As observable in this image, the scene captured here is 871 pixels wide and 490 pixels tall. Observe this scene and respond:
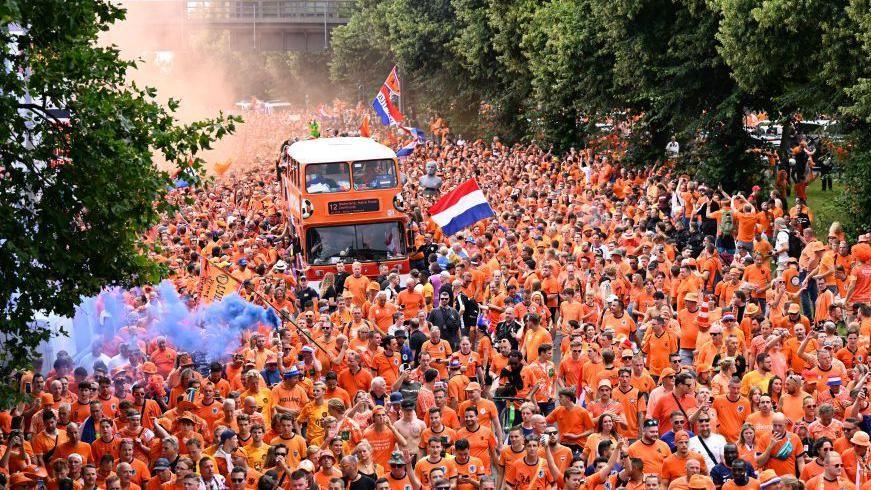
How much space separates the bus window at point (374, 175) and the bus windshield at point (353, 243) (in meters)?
0.72

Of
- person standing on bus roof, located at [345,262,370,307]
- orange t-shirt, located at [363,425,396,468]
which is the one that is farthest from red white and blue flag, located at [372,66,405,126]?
orange t-shirt, located at [363,425,396,468]

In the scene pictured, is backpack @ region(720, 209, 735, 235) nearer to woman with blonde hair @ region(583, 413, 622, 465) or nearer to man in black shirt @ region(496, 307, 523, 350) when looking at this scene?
man in black shirt @ region(496, 307, 523, 350)

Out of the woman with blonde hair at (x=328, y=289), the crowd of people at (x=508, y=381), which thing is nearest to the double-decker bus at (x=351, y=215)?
the crowd of people at (x=508, y=381)

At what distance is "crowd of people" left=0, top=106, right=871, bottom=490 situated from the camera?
1238 cm

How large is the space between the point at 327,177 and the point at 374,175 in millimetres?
817

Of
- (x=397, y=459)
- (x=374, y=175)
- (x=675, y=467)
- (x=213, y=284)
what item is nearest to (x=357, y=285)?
(x=213, y=284)

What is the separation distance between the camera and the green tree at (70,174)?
40.6 feet

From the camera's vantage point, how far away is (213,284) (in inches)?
739

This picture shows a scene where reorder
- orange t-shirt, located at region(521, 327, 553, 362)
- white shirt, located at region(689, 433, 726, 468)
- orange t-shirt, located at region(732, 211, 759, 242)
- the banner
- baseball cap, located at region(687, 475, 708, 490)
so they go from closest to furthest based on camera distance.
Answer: baseball cap, located at region(687, 475, 708, 490) → white shirt, located at region(689, 433, 726, 468) → orange t-shirt, located at region(521, 327, 553, 362) → the banner → orange t-shirt, located at region(732, 211, 759, 242)

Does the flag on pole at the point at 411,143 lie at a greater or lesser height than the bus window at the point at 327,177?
lesser

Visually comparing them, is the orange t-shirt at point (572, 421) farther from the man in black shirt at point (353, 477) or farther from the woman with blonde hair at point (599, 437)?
the man in black shirt at point (353, 477)

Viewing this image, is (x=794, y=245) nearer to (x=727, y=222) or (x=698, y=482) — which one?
(x=727, y=222)

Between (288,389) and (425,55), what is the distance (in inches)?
1664

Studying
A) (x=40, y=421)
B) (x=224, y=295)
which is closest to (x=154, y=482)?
(x=40, y=421)
